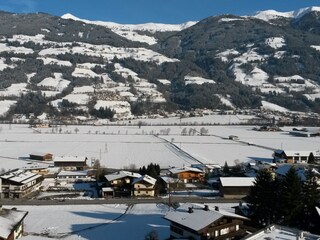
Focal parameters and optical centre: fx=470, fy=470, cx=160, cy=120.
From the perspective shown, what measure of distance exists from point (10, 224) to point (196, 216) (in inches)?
280

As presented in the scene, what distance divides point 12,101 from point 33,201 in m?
81.6

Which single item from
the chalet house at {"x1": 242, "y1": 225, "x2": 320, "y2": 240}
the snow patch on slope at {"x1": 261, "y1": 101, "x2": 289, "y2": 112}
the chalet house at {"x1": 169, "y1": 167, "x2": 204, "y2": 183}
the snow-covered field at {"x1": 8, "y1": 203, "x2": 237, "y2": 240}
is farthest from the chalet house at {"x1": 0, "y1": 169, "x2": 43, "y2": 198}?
the snow patch on slope at {"x1": 261, "y1": 101, "x2": 289, "y2": 112}

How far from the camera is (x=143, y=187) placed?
27625mm

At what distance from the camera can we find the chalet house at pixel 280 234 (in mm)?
14102

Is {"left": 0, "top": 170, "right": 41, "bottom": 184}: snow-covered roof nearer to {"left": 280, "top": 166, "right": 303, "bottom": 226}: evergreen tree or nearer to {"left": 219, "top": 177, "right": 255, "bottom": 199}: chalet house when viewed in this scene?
{"left": 219, "top": 177, "right": 255, "bottom": 199}: chalet house

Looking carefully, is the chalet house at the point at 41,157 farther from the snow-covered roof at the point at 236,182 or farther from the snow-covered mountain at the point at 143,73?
the snow-covered mountain at the point at 143,73

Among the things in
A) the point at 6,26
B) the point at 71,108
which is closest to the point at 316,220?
the point at 71,108

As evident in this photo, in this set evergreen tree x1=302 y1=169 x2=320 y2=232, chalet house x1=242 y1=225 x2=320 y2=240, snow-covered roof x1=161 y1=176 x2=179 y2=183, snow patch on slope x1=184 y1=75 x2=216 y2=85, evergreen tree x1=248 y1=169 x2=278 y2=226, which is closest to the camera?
chalet house x1=242 y1=225 x2=320 y2=240

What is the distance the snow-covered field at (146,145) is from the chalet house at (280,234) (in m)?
23.8

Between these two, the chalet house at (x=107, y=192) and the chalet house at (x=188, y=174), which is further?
the chalet house at (x=188, y=174)

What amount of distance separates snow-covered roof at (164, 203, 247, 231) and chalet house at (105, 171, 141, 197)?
9792 millimetres

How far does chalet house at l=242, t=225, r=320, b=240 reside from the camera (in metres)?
14.1

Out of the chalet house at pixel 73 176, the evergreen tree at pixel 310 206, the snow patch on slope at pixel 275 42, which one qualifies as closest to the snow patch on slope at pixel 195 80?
the snow patch on slope at pixel 275 42

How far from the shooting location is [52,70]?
130625 mm
